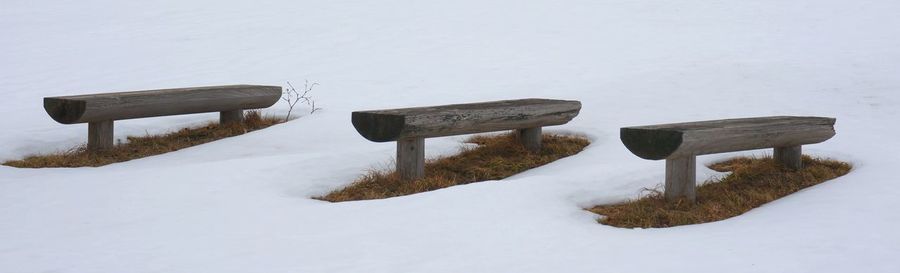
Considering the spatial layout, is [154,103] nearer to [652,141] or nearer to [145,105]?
[145,105]

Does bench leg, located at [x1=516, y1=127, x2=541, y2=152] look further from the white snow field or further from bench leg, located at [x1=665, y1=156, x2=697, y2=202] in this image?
bench leg, located at [x1=665, y1=156, x2=697, y2=202]

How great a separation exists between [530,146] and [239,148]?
2789 millimetres

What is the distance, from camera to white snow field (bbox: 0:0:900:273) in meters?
6.84

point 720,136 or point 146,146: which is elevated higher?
point 720,136

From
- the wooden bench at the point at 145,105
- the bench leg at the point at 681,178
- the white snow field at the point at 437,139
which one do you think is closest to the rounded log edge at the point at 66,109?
the wooden bench at the point at 145,105

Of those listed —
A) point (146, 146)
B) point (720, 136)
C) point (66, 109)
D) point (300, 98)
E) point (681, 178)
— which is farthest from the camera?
point (300, 98)

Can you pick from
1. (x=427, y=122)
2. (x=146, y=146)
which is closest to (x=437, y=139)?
(x=427, y=122)

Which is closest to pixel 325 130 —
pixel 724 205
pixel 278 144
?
pixel 278 144

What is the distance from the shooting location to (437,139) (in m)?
11.0

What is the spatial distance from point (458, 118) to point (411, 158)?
1.59ft

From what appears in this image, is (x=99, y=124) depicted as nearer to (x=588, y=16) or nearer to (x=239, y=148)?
(x=239, y=148)

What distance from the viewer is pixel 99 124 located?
10781 mm

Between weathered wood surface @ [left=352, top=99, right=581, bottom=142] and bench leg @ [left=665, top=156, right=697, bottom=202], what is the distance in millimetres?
1842

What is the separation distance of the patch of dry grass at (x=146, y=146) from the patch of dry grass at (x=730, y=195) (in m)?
4.90
